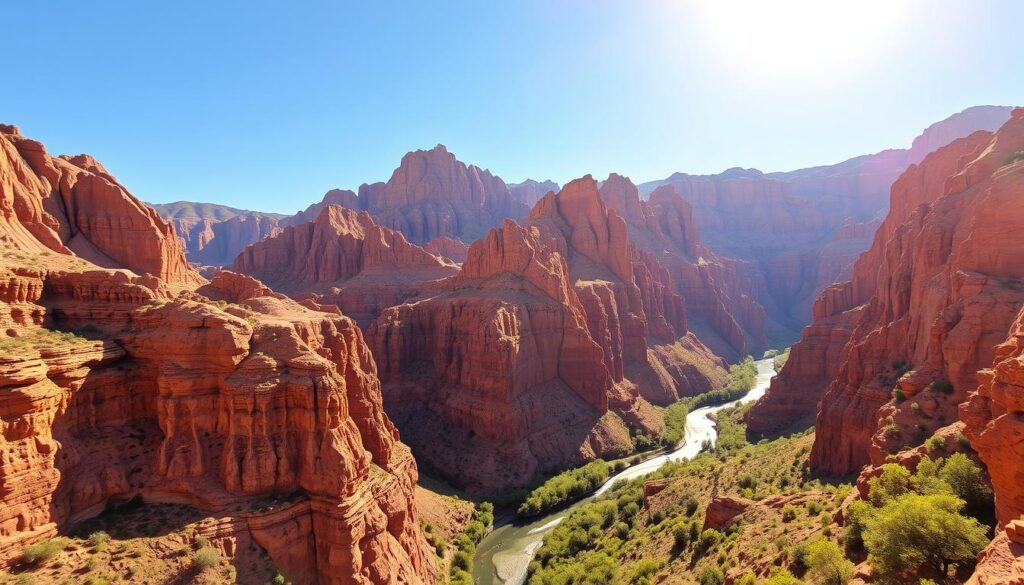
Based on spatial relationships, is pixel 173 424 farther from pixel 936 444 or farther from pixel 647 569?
pixel 936 444

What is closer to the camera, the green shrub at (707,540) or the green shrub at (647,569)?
the green shrub at (707,540)

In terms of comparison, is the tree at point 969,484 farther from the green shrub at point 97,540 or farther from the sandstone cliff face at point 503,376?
the sandstone cliff face at point 503,376

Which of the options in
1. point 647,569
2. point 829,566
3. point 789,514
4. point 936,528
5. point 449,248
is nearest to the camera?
point 936,528

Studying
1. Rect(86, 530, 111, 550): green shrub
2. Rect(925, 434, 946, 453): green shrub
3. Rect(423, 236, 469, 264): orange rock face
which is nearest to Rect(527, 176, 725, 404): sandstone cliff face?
Rect(423, 236, 469, 264): orange rock face

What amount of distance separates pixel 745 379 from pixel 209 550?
376ft

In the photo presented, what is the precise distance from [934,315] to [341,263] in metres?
105

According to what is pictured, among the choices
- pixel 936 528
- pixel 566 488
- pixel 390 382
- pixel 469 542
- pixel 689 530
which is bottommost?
pixel 566 488

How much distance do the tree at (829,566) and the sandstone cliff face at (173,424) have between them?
22328 mm

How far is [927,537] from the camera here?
53.8ft

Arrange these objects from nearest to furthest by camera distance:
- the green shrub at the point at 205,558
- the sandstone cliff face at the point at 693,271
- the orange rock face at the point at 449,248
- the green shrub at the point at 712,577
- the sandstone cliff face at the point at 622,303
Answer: the green shrub at the point at 205,558 → the green shrub at the point at 712,577 → the sandstone cliff face at the point at 622,303 → the orange rock face at the point at 449,248 → the sandstone cliff face at the point at 693,271

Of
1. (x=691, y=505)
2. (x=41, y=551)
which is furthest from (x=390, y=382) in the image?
(x=41, y=551)

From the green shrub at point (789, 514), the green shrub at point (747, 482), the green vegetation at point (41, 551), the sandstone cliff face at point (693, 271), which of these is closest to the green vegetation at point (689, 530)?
the green shrub at point (747, 482)

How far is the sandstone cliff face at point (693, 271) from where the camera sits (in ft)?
490

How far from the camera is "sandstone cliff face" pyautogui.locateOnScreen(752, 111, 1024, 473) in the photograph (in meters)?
31.0
